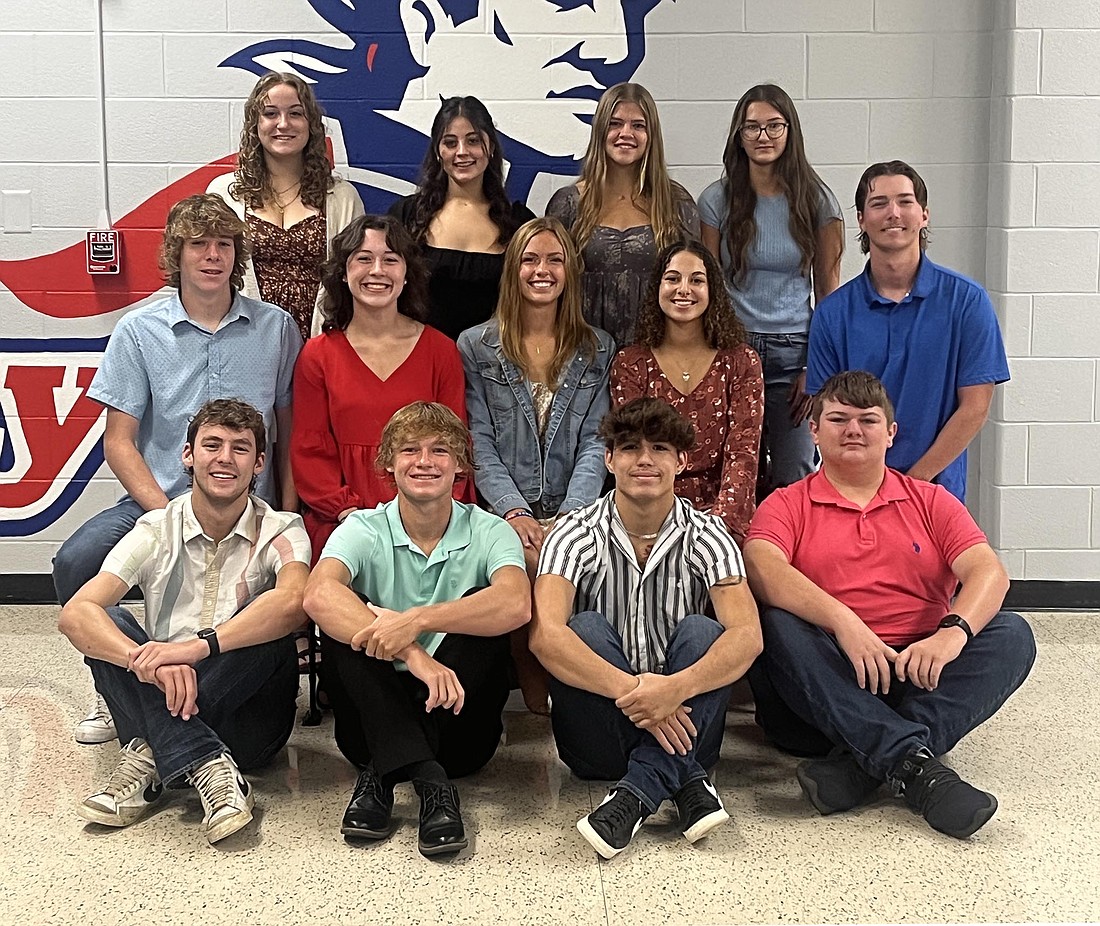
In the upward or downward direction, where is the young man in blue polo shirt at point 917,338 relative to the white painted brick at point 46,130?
downward

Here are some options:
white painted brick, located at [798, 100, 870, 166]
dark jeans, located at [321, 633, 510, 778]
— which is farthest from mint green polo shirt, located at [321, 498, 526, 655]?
white painted brick, located at [798, 100, 870, 166]

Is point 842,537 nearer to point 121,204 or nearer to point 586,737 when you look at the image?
point 586,737

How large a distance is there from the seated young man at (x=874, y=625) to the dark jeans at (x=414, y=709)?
619mm

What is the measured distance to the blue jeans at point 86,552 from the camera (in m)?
2.78

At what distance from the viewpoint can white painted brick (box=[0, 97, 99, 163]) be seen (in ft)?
12.8

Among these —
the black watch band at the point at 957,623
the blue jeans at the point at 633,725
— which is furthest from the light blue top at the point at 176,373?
the black watch band at the point at 957,623

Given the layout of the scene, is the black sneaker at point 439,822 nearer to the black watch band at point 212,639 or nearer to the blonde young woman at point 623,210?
the black watch band at point 212,639

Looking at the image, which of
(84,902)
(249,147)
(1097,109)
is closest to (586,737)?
(84,902)

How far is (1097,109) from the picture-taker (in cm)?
381

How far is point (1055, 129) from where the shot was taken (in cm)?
381

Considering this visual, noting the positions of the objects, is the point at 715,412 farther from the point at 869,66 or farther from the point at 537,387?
the point at 869,66

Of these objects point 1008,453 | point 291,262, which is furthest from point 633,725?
point 1008,453

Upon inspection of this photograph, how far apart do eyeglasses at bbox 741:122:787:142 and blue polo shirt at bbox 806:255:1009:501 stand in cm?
49

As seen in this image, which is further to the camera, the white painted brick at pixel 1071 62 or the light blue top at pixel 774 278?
A: the white painted brick at pixel 1071 62
